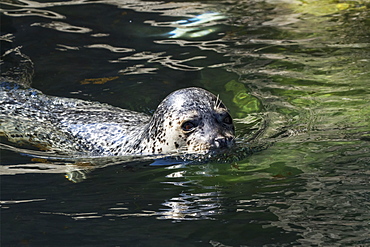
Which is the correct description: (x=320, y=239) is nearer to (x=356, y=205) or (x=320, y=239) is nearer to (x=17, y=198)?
(x=356, y=205)

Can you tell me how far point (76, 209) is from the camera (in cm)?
464

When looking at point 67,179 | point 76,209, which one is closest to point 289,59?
point 67,179

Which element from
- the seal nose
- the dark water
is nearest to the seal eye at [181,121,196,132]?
the seal nose

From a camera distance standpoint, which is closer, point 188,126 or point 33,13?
point 188,126

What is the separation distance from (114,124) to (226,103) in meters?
1.66

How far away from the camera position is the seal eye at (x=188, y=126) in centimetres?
612

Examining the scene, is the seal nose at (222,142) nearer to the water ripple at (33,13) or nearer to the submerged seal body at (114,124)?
the submerged seal body at (114,124)

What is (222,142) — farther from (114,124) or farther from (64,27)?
(64,27)

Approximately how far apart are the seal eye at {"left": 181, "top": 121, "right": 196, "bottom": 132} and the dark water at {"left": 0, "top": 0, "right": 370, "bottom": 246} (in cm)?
50

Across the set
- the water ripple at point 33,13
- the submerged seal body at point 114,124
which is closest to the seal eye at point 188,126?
the submerged seal body at point 114,124

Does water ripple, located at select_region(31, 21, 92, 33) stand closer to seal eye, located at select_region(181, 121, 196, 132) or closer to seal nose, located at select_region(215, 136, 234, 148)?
seal eye, located at select_region(181, 121, 196, 132)

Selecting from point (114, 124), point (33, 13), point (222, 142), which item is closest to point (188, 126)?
point (222, 142)

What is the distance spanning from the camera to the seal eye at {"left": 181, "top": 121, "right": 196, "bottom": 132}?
20.1 feet

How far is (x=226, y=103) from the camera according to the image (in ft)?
26.5
